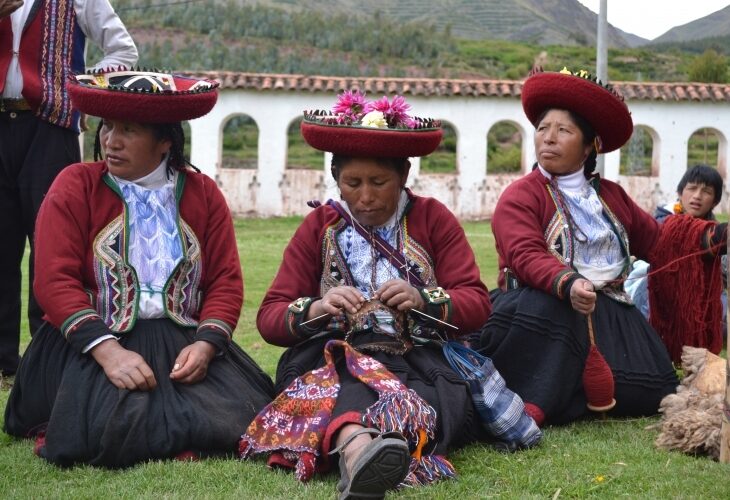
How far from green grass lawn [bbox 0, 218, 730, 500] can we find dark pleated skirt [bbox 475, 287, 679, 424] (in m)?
0.24

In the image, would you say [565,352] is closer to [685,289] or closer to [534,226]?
[534,226]

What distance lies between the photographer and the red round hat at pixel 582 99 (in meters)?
4.98

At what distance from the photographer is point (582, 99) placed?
5.00 metres

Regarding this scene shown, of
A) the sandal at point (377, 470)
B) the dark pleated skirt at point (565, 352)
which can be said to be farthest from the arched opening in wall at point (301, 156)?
the sandal at point (377, 470)

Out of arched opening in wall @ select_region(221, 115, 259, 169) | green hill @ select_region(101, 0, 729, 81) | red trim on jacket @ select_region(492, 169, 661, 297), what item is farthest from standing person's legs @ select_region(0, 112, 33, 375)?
green hill @ select_region(101, 0, 729, 81)

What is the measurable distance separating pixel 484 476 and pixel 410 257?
0.99m

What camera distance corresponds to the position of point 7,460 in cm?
432

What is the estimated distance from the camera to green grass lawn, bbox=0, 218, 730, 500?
3822 mm

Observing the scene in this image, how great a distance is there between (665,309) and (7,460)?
10.6 feet

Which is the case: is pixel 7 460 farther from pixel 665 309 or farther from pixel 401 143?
pixel 665 309

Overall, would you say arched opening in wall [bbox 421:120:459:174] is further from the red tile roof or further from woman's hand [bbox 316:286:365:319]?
woman's hand [bbox 316:286:365:319]

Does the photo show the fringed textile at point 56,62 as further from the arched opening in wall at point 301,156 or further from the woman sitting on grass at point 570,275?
the arched opening in wall at point 301,156

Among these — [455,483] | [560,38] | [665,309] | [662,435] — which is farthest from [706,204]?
[560,38]

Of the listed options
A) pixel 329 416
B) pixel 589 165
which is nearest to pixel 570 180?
pixel 589 165
